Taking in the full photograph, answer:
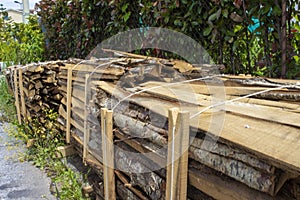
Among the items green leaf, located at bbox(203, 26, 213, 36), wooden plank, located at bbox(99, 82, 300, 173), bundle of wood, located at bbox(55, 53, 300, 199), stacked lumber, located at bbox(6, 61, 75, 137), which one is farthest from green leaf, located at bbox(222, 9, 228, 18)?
stacked lumber, located at bbox(6, 61, 75, 137)

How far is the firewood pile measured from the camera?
1022mm

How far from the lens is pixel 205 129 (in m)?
1.22

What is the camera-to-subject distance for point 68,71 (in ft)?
10.6

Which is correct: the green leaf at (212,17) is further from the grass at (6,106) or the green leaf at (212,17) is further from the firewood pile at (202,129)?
the grass at (6,106)

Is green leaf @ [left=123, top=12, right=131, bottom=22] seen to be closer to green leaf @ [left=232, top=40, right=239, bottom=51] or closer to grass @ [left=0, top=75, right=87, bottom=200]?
grass @ [left=0, top=75, right=87, bottom=200]

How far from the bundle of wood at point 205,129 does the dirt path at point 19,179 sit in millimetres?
1004

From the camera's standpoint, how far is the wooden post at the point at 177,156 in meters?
1.31

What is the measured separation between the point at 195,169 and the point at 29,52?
8230 mm

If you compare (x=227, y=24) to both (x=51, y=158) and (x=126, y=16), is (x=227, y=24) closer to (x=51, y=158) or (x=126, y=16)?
(x=126, y=16)

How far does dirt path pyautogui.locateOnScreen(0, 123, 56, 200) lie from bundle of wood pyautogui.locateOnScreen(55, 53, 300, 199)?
1.00 meters

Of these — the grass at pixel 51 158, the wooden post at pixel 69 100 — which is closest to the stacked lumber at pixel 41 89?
the grass at pixel 51 158

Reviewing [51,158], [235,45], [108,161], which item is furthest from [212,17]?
[51,158]

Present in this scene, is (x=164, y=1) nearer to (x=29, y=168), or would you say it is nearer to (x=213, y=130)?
(x=213, y=130)

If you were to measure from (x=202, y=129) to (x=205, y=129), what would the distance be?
2 cm
